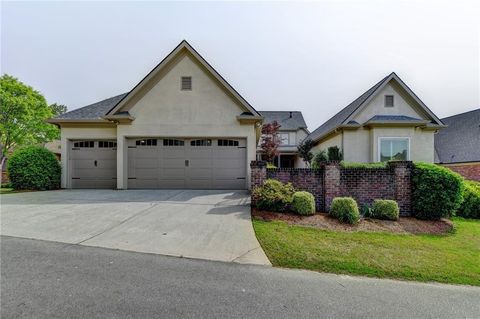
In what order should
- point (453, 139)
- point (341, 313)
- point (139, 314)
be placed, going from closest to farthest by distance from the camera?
point (139, 314) < point (341, 313) < point (453, 139)

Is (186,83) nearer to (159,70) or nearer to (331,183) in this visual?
(159,70)

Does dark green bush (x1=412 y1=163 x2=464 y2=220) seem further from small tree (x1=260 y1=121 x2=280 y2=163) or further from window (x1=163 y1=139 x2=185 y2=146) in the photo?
small tree (x1=260 y1=121 x2=280 y2=163)

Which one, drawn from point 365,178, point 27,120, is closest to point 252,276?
point 365,178

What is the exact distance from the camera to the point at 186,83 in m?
12.9

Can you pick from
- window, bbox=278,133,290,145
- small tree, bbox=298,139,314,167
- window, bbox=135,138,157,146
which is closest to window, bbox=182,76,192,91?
window, bbox=135,138,157,146

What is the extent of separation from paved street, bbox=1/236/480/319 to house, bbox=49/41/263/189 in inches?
333

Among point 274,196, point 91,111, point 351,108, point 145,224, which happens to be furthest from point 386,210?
point 91,111

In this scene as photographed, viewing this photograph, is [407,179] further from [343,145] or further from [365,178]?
[343,145]

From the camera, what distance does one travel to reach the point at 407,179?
8.65m

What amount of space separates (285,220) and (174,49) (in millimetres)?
10028

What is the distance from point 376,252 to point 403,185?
14.8ft

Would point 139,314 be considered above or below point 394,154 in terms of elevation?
below

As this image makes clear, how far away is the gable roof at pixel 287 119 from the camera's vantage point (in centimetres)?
2950

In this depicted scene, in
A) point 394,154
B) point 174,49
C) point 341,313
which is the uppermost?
point 174,49
